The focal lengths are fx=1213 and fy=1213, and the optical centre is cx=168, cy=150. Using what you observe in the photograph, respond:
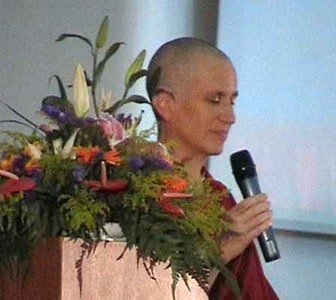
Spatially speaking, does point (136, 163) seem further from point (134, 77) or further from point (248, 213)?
point (248, 213)

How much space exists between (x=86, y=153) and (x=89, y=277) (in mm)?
137

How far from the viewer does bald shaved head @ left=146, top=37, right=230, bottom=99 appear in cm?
171

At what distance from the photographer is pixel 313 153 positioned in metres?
2.53

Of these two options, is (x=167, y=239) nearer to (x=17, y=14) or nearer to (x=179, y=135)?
(x=179, y=135)

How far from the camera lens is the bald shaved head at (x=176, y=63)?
5.60 ft

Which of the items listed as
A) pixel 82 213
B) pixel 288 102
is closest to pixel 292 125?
pixel 288 102

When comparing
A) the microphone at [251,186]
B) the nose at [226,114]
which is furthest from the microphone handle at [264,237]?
the nose at [226,114]

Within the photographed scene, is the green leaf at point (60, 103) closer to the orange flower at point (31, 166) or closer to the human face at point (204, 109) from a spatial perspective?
the orange flower at point (31, 166)

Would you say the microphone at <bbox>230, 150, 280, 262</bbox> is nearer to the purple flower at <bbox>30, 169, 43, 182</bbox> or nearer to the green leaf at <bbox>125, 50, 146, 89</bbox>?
the green leaf at <bbox>125, 50, 146, 89</bbox>

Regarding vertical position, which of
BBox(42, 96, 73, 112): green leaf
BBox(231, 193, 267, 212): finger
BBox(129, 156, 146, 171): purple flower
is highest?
BBox(42, 96, 73, 112): green leaf

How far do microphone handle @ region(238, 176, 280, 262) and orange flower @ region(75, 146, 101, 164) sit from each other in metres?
0.37

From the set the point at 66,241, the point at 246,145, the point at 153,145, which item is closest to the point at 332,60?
the point at 246,145

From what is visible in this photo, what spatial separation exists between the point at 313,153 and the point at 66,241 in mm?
1399

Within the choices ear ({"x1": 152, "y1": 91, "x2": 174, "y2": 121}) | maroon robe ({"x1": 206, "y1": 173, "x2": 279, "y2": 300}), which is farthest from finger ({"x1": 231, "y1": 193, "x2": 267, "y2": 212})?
ear ({"x1": 152, "y1": 91, "x2": 174, "y2": 121})
